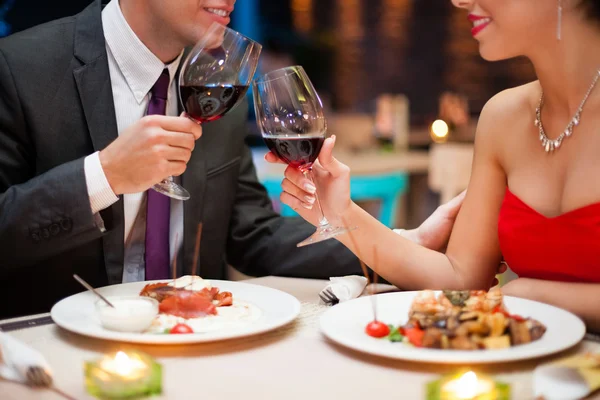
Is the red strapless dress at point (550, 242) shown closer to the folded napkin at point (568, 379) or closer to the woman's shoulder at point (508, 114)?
the woman's shoulder at point (508, 114)

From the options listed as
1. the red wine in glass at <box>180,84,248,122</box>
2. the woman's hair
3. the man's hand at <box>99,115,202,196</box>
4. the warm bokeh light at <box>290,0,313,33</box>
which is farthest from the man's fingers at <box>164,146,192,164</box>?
the warm bokeh light at <box>290,0,313,33</box>

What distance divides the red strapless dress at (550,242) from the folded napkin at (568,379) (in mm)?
622

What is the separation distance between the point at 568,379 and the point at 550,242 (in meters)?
0.71

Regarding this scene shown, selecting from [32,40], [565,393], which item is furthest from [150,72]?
[565,393]

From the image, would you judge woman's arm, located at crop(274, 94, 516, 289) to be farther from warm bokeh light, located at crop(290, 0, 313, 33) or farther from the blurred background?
warm bokeh light, located at crop(290, 0, 313, 33)

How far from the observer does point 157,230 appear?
2.20 metres

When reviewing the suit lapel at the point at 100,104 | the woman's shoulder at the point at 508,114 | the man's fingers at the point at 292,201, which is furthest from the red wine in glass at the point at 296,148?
the suit lapel at the point at 100,104

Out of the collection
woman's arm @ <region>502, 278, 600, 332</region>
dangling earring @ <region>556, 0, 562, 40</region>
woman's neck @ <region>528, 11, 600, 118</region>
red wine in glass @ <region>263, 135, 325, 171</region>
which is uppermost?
dangling earring @ <region>556, 0, 562, 40</region>

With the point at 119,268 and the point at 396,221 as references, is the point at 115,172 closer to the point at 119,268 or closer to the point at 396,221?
the point at 119,268

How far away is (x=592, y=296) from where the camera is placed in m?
1.49

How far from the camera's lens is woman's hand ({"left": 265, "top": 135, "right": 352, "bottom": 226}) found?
179cm

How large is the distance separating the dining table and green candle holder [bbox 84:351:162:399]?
26 mm

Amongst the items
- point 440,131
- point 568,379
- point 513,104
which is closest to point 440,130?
point 440,131

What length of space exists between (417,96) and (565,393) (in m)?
7.99
